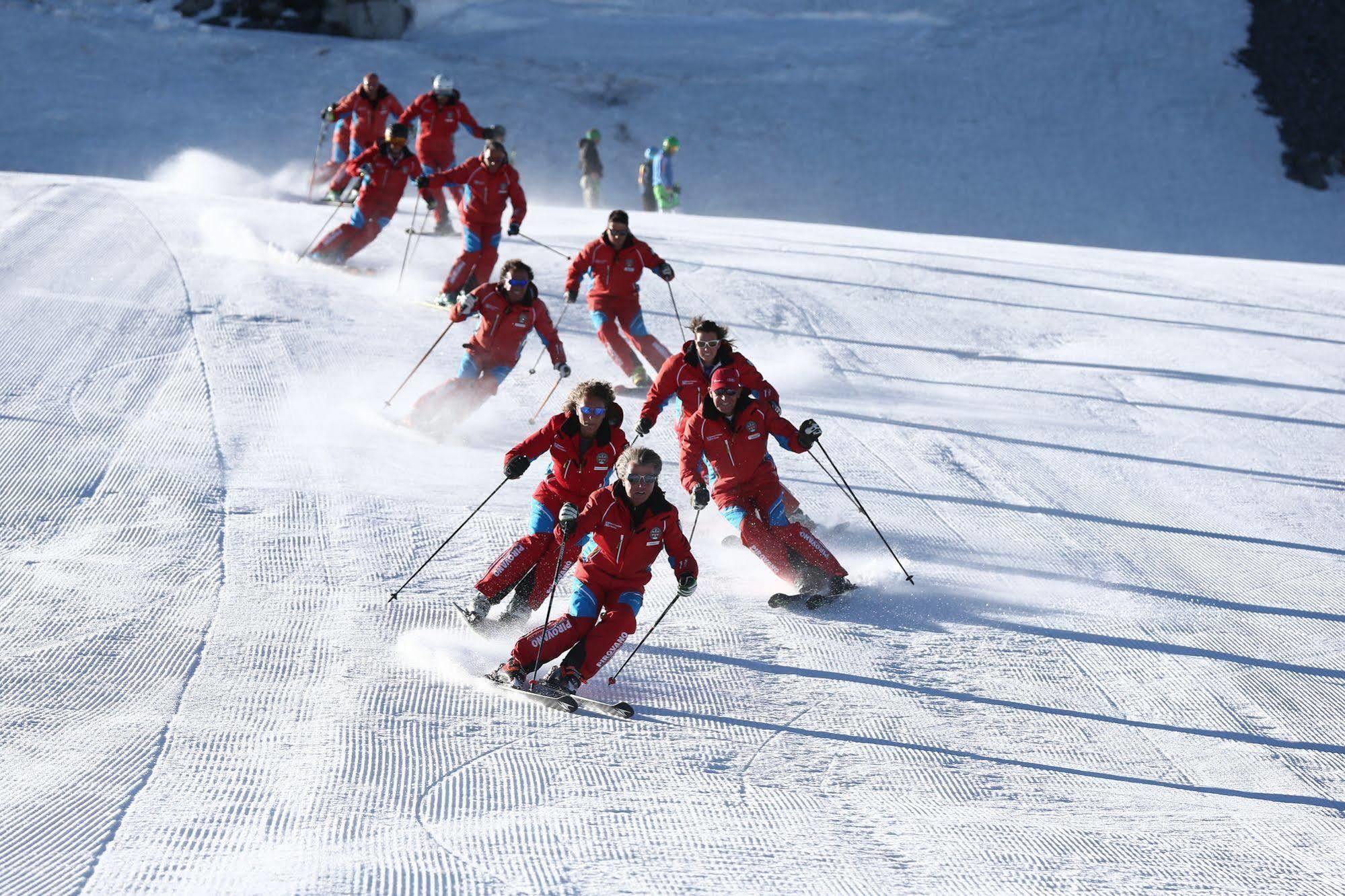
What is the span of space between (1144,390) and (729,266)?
4.70 meters

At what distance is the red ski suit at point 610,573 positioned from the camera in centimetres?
587

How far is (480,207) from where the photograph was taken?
38.8ft

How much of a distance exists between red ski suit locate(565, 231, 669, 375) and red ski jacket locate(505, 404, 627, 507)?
141 inches

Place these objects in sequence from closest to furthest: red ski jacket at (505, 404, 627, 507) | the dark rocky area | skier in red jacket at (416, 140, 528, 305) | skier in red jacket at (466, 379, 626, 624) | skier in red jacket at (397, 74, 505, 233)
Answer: skier in red jacket at (466, 379, 626, 624), red ski jacket at (505, 404, 627, 507), skier in red jacket at (416, 140, 528, 305), skier in red jacket at (397, 74, 505, 233), the dark rocky area

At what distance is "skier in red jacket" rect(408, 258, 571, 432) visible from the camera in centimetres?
912

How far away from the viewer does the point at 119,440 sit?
27.2 feet

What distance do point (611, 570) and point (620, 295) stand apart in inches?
183

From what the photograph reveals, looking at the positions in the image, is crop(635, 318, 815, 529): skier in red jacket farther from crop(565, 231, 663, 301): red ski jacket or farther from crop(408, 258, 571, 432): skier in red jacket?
crop(565, 231, 663, 301): red ski jacket

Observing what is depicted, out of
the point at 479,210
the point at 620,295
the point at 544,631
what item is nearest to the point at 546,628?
the point at 544,631

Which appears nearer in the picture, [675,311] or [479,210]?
[479,210]

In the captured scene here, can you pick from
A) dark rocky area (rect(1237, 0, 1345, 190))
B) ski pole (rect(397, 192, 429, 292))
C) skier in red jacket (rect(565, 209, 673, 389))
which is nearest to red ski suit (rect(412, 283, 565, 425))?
skier in red jacket (rect(565, 209, 673, 389))

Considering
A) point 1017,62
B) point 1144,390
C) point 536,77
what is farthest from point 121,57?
point 1144,390

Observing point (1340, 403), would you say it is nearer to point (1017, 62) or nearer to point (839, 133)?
Result: point (839, 133)

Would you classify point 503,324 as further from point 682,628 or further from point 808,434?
point 682,628
